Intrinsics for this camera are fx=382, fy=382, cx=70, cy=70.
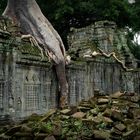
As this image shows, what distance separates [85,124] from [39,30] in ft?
15.8

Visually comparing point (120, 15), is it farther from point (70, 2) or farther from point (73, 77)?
point (73, 77)

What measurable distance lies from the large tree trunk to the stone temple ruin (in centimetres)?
26

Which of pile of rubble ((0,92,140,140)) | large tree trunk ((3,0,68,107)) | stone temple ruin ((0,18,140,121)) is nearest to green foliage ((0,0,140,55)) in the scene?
stone temple ruin ((0,18,140,121))

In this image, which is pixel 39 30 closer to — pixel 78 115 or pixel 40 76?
pixel 40 76

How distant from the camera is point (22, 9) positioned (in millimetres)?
12945

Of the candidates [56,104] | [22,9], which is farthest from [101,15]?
[56,104]

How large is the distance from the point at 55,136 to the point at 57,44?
5.06m

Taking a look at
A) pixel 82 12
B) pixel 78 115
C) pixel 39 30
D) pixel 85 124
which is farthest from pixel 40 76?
pixel 82 12

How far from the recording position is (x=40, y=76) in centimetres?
1019

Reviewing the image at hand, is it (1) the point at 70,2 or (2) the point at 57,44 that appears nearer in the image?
(2) the point at 57,44

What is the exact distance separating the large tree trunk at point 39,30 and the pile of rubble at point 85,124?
4.48ft

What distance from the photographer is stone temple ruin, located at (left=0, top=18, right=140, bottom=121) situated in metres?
8.97

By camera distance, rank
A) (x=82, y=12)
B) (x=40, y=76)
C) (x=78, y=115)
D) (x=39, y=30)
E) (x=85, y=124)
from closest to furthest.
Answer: (x=85, y=124) → (x=78, y=115) → (x=40, y=76) → (x=39, y=30) → (x=82, y=12)

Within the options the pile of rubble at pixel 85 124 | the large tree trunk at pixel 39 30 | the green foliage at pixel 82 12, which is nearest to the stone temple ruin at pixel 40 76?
the large tree trunk at pixel 39 30
